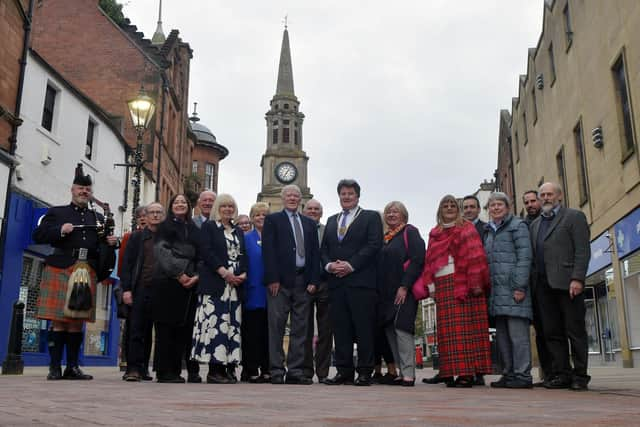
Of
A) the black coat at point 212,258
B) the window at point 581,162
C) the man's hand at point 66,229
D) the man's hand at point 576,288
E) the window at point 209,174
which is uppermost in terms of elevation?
the window at point 209,174

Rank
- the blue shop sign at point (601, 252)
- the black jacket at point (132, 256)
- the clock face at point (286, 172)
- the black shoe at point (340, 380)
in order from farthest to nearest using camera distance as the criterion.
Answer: the clock face at point (286, 172), the blue shop sign at point (601, 252), the black jacket at point (132, 256), the black shoe at point (340, 380)

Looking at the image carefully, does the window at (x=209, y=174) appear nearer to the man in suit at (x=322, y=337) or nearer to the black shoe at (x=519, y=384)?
the man in suit at (x=322, y=337)

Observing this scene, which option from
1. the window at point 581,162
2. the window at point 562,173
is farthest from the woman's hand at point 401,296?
→ the window at point 562,173

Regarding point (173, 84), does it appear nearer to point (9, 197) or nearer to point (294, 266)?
point (9, 197)

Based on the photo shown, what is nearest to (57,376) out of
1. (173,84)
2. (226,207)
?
(226,207)

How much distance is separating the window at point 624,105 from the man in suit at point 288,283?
9.86 m

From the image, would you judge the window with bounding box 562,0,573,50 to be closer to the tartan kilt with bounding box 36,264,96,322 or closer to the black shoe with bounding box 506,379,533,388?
the black shoe with bounding box 506,379,533,388

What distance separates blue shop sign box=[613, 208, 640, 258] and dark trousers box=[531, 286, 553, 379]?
26.0 feet

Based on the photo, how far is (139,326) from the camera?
770cm

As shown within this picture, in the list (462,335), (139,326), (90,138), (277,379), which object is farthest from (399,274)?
(90,138)

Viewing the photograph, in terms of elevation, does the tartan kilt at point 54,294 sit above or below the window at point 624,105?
below

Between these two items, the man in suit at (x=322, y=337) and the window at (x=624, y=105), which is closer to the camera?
the man in suit at (x=322, y=337)

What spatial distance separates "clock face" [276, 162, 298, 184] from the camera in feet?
303

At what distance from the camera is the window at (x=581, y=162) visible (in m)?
18.8
